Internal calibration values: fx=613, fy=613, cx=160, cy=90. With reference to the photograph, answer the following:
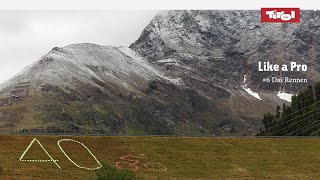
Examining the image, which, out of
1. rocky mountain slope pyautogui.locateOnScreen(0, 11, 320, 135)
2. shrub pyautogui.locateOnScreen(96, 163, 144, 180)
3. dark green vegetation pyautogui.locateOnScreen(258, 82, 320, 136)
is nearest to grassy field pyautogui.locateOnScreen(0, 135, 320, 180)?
shrub pyautogui.locateOnScreen(96, 163, 144, 180)

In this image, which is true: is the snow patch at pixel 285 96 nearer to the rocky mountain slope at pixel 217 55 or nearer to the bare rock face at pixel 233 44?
the bare rock face at pixel 233 44

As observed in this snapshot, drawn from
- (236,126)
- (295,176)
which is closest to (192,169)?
(295,176)

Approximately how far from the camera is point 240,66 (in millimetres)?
139625

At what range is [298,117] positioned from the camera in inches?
4264

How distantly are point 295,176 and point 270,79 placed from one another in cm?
5741

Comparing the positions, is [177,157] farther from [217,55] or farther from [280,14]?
[217,55]

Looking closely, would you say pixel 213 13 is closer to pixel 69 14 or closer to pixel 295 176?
pixel 69 14

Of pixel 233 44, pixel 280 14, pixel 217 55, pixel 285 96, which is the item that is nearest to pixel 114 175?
pixel 280 14

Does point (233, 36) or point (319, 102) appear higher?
point (233, 36)

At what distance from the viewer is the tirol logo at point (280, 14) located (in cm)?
9191

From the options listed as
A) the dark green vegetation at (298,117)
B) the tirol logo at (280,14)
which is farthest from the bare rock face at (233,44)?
the dark green vegetation at (298,117)

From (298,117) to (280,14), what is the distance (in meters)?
24.5

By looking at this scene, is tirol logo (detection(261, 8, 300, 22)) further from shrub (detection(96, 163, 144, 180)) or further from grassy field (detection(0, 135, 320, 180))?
shrub (detection(96, 163, 144, 180))

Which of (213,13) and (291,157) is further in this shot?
(213,13)
